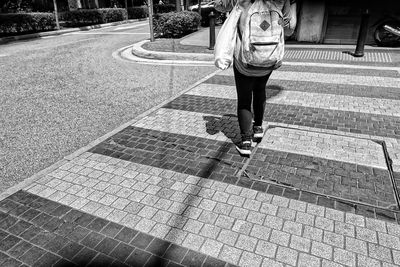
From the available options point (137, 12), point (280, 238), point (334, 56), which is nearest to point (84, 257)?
point (280, 238)

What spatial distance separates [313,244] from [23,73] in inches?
325

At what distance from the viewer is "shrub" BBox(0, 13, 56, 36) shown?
15741 millimetres

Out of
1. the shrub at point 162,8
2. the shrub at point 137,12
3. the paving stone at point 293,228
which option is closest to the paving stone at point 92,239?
the paving stone at point 293,228

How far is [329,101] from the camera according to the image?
5539mm

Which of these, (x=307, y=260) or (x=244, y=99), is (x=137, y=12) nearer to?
(x=244, y=99)

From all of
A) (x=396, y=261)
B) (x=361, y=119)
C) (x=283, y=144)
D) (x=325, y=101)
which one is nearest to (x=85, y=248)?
(x=396, y=261)

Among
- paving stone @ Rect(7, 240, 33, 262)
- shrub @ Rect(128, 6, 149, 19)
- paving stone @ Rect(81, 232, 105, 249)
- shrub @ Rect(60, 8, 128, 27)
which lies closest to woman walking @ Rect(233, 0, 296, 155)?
paving stone @ Rect(81, 232, 105, 249)

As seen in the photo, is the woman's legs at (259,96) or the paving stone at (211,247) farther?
the woman's legs at (259,96)

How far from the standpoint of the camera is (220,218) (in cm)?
265

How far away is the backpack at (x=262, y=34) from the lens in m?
2.97

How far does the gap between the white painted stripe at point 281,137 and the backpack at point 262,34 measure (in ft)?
4.21

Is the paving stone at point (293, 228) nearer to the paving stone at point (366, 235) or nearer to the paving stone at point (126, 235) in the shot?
the paving stone at point (366, 235)

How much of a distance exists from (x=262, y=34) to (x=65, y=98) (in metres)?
4.41

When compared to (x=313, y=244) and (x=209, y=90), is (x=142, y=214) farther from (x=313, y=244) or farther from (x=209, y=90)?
(x=209, y=90)
